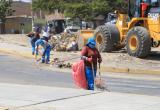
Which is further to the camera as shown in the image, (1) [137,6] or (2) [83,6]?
(2) [83,6]

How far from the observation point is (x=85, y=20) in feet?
234

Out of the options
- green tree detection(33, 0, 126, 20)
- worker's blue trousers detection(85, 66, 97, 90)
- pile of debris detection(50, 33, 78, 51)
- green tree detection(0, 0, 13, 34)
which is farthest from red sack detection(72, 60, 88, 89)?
green tree detection(33, 0, 126, 20)

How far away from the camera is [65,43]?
32781mm

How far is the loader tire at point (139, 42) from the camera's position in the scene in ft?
86.3

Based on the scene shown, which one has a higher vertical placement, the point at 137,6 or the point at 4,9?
the point at 137,6

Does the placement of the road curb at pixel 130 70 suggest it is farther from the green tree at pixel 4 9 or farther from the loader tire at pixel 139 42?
the green tree at pixel 4 9

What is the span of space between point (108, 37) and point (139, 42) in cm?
271

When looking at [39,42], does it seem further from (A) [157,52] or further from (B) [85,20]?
(B) [85,20]

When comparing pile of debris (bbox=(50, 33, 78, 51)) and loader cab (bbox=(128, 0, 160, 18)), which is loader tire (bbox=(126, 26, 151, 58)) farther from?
pile of debris (bbox=(50, 33, 78, 51))

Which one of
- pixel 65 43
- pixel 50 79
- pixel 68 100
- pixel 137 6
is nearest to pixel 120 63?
pixel 137 6

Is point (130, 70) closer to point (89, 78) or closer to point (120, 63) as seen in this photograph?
point (120, 63)

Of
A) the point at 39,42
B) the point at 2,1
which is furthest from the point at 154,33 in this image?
the point at 2,1

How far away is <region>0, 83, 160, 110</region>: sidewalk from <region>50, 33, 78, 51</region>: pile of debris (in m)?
17.9

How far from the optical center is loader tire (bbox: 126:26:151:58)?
1035 inches
